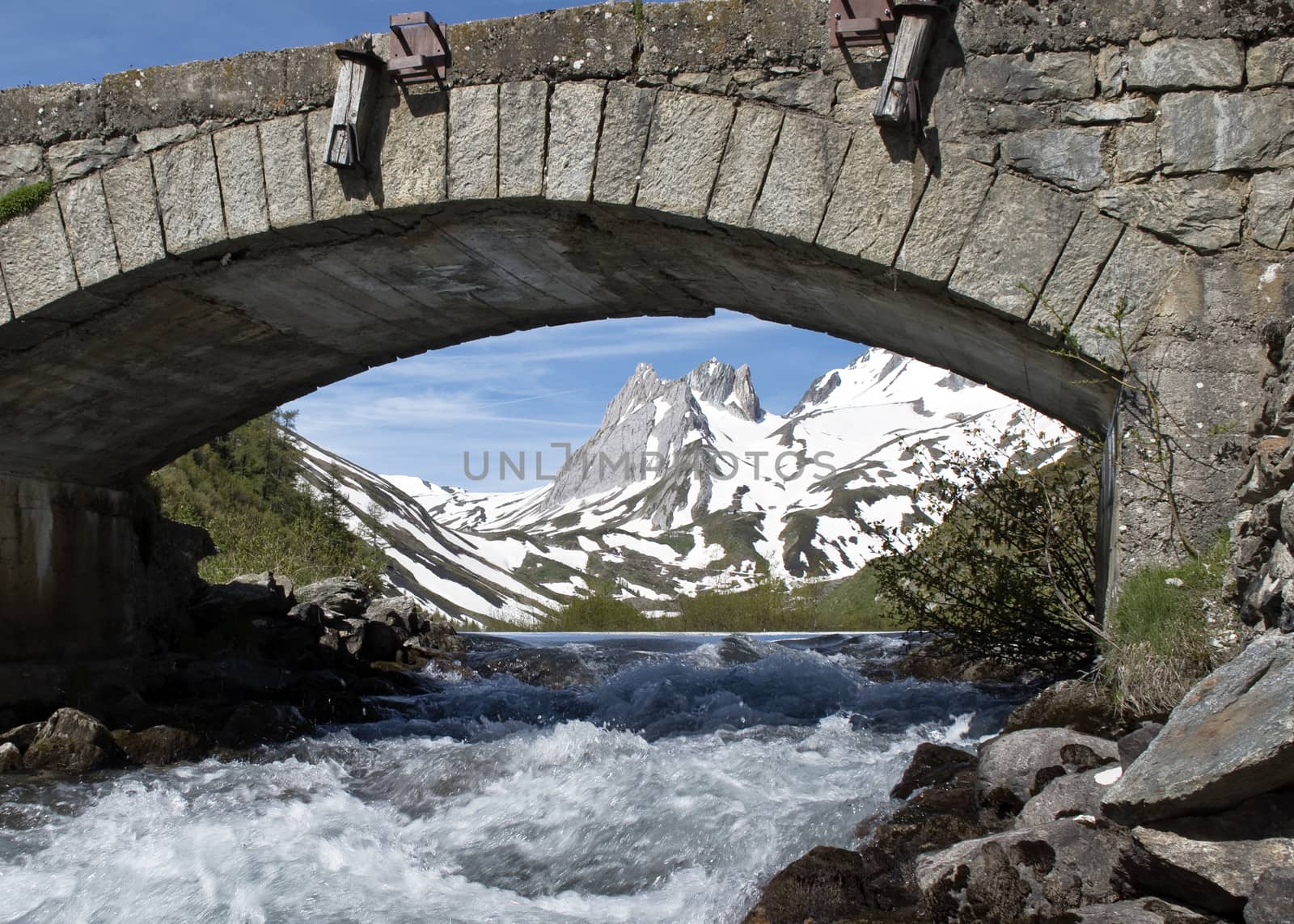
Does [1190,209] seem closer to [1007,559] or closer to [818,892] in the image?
[818,892]

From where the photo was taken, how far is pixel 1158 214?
4.41 metres

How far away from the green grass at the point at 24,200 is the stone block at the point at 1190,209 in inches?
208

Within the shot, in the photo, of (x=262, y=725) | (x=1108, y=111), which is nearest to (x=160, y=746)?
(x=262, y=725)

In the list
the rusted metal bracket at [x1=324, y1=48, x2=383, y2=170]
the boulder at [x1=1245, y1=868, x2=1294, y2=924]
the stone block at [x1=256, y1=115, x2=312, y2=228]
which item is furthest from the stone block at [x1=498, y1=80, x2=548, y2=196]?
the boulder at [x1=1245, y1=868, x2=1294, y2=924]

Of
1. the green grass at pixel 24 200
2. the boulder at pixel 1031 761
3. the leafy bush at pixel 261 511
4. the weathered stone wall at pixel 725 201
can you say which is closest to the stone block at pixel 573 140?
the weathered stone wall at pixel 725 201

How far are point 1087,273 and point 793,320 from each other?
2.04m

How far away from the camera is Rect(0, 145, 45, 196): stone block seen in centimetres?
595

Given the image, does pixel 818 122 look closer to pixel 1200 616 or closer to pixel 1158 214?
pixel 1158 214

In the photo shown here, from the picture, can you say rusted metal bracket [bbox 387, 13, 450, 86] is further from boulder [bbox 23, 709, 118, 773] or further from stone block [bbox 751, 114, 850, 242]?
boulder [bbox 23, 709, 118, 773]

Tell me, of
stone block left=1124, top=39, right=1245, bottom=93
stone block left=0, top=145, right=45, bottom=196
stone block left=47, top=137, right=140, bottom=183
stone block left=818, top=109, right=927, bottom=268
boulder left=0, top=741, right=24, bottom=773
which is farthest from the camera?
boulder left=0, top=741, right=24, bottom=773

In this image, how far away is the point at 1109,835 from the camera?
3.15 meters

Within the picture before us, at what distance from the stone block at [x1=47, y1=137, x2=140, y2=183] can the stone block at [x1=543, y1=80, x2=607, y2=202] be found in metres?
2.31

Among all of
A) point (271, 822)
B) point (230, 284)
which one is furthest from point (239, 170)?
point (271, 822)

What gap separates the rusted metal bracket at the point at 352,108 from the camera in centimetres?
527
